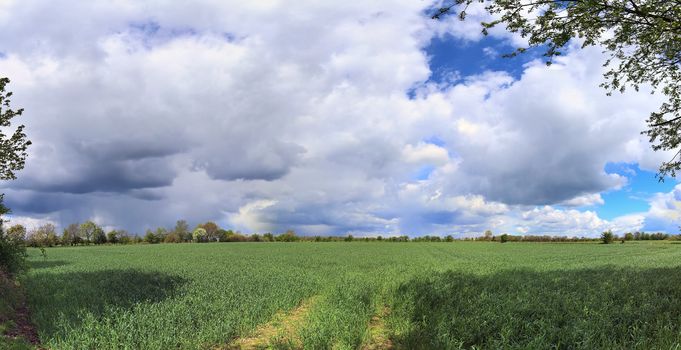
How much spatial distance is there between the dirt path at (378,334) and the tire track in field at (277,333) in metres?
1.97

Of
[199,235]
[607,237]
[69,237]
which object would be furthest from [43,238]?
[607,237]

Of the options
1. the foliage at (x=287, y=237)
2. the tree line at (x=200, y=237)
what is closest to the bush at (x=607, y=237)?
the tree line at (x=200, y=237)

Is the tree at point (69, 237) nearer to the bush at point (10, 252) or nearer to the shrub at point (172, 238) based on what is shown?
the shrub at point (172, 238)

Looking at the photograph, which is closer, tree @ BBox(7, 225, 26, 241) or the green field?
the green field

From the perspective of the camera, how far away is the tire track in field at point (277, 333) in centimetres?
1082

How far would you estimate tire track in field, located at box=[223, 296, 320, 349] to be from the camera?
10820 mm

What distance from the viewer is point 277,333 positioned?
1189 cm

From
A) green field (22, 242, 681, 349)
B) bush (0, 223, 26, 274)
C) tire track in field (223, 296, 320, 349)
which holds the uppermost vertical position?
bush (0, 223, 26, 274)

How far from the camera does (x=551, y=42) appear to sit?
14.2m

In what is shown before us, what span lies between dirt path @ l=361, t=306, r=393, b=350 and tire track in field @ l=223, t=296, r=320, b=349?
1.97 metres

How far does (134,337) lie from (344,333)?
5857mm

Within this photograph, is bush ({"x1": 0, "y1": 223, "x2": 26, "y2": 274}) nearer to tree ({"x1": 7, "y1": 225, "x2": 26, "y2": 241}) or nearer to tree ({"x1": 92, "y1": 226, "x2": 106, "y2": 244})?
tree ({"x1": 7, "y1": 225, "x2": 26, "y2": 241})

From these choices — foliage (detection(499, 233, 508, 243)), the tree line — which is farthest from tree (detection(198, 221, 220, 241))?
foliage (detection(499, 233, 508, 243))

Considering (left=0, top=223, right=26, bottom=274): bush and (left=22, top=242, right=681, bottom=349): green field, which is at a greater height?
(left=0, top=223, right=26, bottom=274): bush
